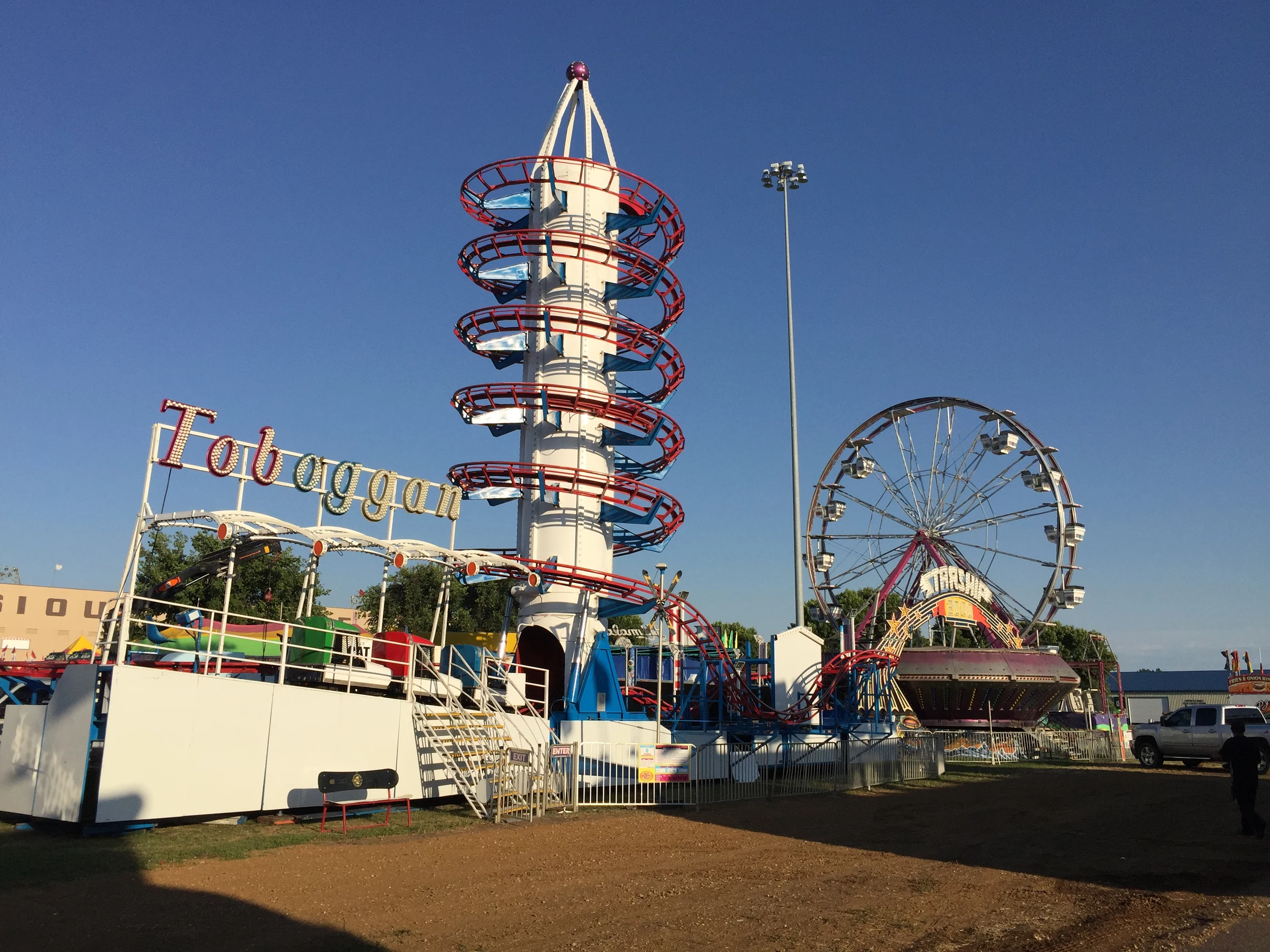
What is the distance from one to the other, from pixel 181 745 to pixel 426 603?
59.2 meters

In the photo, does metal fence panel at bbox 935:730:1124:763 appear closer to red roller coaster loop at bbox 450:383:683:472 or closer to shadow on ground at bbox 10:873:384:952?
red roller coaster loop at bbox 450:383:683:472

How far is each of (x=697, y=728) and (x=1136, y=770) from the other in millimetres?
14955

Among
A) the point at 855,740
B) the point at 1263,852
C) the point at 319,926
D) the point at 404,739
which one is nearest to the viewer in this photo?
A: the point at 319,926

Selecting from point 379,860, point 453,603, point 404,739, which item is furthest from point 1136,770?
point 453,603

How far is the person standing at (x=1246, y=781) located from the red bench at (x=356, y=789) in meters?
14.5

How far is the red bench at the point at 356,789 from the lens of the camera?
1784 cm

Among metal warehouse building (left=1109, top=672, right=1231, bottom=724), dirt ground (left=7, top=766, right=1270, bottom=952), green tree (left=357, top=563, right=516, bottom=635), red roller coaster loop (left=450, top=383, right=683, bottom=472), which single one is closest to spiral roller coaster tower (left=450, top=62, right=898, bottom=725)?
red roller coaster loop (left=450, top=383, right=683, bottom=472)

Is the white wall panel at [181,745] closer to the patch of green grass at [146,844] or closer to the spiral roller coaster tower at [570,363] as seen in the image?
the patch of green grass at [146,844]

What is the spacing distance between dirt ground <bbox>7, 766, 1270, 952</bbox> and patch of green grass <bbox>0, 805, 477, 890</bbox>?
1.48 feet

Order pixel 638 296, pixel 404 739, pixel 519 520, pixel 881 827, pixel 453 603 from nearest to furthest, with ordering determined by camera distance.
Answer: pixel 881 827 < pixel 404 739 < pixel 519 520 < pixel 638 296 < pixel 453 603

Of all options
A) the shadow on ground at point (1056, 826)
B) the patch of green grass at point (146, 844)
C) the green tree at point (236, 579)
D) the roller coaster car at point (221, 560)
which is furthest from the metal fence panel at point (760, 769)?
the green tree at point (236, 579)

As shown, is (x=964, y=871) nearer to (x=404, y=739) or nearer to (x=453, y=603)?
(x=404, y=739)

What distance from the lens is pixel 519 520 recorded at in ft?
104

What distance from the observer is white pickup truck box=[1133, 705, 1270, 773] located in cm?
3161
